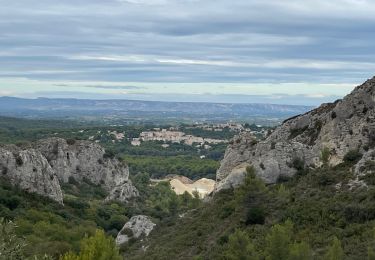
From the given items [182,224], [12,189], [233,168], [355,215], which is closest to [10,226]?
[355,215]

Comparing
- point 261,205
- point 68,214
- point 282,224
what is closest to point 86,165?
point 68,214

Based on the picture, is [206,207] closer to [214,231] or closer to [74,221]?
[214,231]

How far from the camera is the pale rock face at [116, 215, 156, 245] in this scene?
73.4 metres

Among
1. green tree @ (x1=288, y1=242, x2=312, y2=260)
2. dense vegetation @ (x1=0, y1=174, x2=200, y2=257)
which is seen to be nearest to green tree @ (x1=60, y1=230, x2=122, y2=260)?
dense vegetation @ (x1=0, y1=174, x2=200, y2=257)

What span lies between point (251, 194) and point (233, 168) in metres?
19.4

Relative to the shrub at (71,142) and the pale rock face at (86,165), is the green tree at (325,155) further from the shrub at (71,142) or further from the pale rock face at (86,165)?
the shrub at (71,142)

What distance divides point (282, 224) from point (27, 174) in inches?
2374

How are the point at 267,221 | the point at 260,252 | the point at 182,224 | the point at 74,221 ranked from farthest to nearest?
the point at 74,221
the point at 182,224
the point at 267,221
the point at 260,252

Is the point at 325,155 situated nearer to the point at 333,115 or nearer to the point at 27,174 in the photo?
the point at 333,115

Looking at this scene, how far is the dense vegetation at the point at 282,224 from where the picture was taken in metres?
37.5

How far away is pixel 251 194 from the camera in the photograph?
2092 inches

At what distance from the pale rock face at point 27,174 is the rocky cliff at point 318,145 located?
3642 centimetres

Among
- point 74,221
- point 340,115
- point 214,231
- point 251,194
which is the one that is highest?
point 340,115

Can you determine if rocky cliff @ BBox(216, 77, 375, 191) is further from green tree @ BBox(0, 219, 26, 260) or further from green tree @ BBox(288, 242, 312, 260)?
green tree @ BBox(0, 219, 26, 260)
